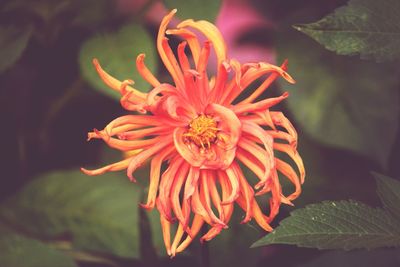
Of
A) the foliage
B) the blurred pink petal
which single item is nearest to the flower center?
the foliage

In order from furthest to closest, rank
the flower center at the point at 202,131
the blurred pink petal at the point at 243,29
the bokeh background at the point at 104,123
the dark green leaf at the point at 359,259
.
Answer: the blurred pink petal at the point at 243,29, the bokeh background at the point at 104,123, the dark green leaf at the point at 359,259, the flower center at the point at 202,131

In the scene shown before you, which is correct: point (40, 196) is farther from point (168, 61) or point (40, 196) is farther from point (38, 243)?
point (168, 61)

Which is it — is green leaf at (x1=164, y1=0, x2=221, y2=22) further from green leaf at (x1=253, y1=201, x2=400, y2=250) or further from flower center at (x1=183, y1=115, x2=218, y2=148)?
green leaf at (x1=253, y1=201, x2=400, y2=250)

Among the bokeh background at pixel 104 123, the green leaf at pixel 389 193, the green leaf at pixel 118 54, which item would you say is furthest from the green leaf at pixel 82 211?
the green leaf at pixel 389 193

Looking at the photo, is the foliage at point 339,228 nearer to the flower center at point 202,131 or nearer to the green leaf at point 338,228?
the green leaf at point 338,228

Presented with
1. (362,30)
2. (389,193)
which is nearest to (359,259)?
(389,193)

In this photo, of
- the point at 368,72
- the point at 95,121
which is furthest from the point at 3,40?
the point at 368,72
